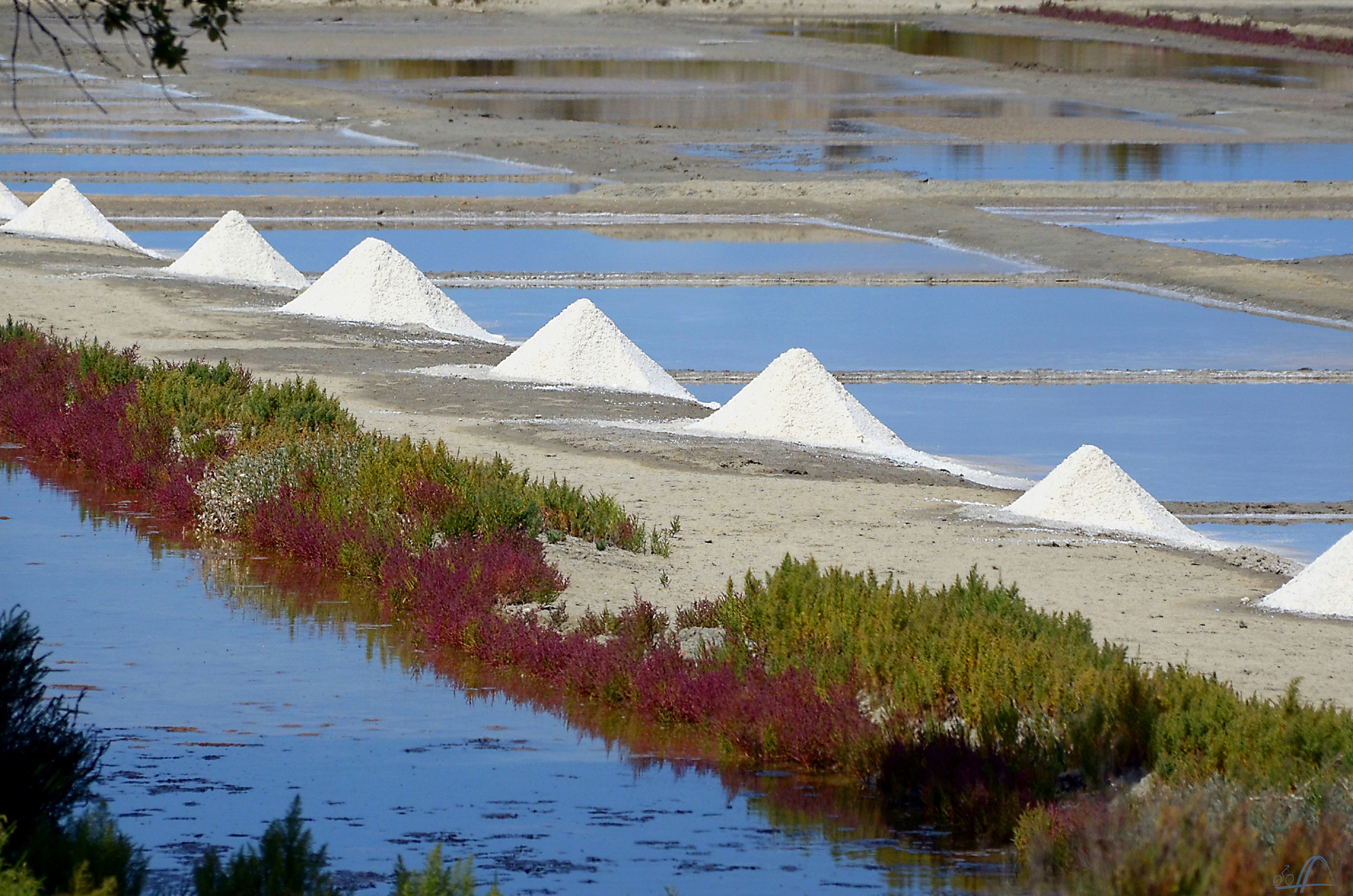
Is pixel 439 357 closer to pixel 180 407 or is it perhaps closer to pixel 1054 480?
pixel 180 407

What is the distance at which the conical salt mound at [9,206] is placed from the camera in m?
31.0

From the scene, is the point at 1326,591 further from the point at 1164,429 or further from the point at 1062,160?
the point at 1062,160

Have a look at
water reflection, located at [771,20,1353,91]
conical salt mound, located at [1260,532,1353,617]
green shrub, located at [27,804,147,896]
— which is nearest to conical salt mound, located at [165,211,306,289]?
conical salt mound, located at [1260,532,1353,617]

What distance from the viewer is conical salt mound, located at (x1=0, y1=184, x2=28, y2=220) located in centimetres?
3098

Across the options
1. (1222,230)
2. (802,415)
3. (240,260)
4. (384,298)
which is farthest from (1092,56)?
(802,415)

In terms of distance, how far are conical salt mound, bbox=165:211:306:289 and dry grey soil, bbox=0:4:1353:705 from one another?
0.87 m

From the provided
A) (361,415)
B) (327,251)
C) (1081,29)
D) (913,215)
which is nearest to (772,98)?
(913,215)

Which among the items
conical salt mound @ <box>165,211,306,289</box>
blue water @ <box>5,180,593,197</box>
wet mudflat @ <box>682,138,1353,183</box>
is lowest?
conical salt mound @ <box>165,211,306,289</box>

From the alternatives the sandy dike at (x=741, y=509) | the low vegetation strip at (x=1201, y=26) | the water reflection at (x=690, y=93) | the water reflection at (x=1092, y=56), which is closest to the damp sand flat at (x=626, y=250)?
the sandy dike at (x=741, y=509)

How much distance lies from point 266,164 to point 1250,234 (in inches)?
762

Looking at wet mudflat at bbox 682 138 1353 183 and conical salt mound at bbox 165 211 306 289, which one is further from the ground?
wet mudflat at bbox 682 138 1353 183

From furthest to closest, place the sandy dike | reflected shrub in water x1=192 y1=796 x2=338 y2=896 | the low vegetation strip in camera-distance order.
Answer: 1. the low vegetation strip
2. the sandy dike
3. reflected shrub in water x1=192 y1=796 x2=338 y2=896

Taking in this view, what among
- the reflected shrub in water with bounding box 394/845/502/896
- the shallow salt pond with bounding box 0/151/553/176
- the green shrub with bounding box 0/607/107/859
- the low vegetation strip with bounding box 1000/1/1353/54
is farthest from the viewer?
the low vegetation strip with bounding box 1000/1/1353/54

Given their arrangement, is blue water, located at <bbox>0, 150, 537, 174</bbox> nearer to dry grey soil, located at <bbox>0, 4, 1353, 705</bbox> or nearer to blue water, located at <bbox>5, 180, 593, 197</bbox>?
dry grey soil, located at <bbox>0, 4, 1353, 705</bbox>
